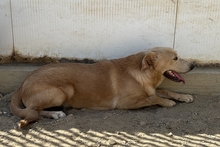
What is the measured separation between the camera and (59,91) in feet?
16.4

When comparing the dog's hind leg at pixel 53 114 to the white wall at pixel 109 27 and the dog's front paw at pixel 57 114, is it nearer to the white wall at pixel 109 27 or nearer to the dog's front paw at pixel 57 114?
the dog's front paw at pixel 57 114

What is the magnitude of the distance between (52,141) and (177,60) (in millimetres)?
2450

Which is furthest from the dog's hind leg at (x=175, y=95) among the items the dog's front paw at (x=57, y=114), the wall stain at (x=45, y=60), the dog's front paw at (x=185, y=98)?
the dog's front paw at (x=57, y=114)

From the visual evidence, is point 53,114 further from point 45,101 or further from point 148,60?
point 148,60

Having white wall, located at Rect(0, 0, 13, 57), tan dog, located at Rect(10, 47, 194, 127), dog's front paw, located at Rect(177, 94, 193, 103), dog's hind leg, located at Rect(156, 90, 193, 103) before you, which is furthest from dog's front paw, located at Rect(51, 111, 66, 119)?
dog's front paw, located at Rect(177, 94, 193, 103)

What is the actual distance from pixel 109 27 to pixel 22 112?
6.75 ft

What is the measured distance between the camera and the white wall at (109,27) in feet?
18.1

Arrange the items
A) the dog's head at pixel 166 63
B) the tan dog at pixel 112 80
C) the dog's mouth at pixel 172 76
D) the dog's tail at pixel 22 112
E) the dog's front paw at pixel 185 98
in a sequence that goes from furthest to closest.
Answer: the dog's front paw at pixel 185 98
the dog's mouth at pixel 172 76
the dog's head at pixel 166 63
the tan dog at pixel 112 80
the dog's tail at pixel 22 112

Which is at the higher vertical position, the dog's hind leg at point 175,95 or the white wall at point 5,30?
the white wall at point 5,30

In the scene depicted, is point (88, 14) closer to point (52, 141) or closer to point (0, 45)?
point (0, 45)

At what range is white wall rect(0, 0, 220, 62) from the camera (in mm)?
5516

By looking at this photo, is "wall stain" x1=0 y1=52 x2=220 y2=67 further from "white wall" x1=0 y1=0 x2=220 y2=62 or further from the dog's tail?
the dog's tail

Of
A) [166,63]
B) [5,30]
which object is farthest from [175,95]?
[5,30]

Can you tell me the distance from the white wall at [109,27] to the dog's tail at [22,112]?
3.58 feet
